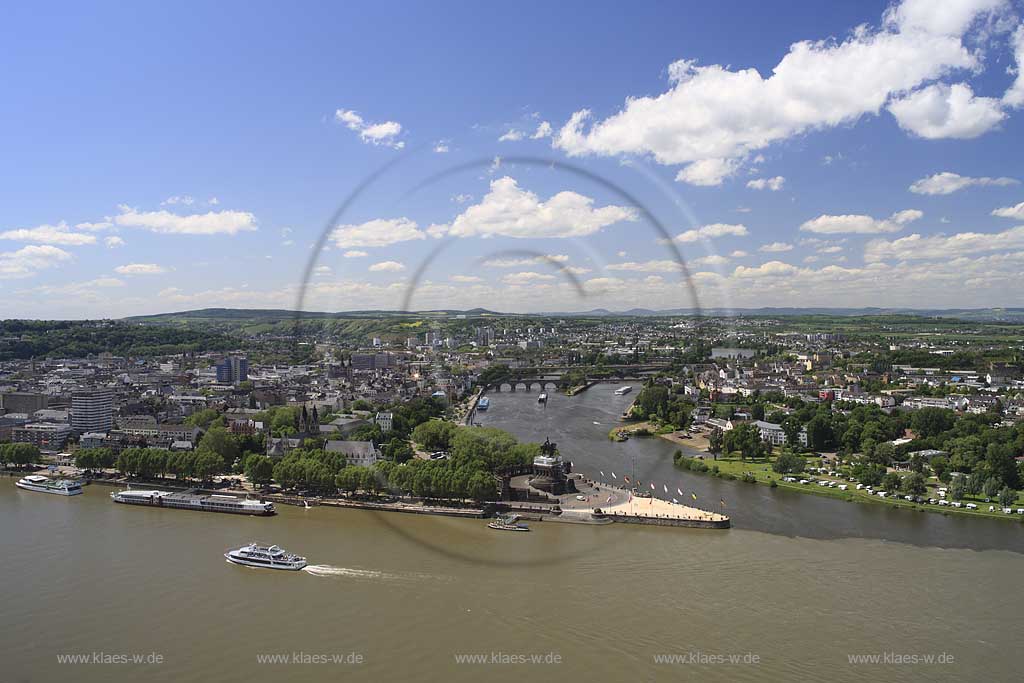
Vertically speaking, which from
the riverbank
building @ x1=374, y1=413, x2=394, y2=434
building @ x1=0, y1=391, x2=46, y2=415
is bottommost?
the riverbank

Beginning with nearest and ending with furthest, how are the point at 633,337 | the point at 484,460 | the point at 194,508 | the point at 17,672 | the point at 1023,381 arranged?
the point at 17,672 → the point at 194,508 → the point at 484,460 → the point at 1023,381 → the point at 633,337

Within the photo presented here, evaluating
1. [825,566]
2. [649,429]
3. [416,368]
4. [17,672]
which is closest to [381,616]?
[17,672]

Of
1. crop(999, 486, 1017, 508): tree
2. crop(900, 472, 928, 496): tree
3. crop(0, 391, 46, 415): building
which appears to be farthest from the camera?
crop(0, 391, 46, 415): building

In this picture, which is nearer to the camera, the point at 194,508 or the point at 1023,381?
the point at 194,508

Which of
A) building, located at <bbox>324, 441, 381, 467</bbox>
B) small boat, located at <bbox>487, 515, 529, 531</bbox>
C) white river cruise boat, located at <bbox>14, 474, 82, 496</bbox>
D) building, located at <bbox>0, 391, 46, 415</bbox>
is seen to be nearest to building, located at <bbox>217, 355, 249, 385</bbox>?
building, located at <bbox>0, 391, 46, 415</bbox>

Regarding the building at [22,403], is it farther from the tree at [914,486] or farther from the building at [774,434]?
the tree at [914,486]

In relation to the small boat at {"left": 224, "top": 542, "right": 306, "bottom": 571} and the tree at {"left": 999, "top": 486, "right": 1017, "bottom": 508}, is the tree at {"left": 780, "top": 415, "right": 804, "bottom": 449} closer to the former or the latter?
the tree at {"left": 999, "top": 486, "right": 1017, "bottom": 508}

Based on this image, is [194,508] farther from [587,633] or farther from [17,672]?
[587,633]
